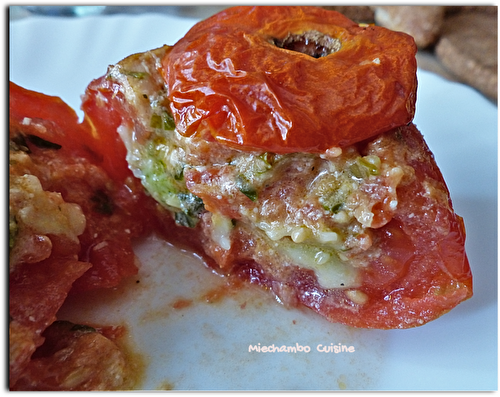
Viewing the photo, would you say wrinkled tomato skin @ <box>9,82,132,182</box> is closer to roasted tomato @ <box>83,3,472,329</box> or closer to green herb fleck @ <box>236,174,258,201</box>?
roasted tomato @ <box>83,3,472,329</box>

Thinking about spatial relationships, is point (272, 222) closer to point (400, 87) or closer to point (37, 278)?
point (400, 87)

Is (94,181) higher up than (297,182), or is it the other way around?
(297,182)

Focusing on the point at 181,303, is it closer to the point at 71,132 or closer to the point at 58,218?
the point at 58,218

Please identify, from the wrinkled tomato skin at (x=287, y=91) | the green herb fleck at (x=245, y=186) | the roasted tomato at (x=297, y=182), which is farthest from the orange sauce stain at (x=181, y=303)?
the wrinkled tomato skin at (x=287, y=91)

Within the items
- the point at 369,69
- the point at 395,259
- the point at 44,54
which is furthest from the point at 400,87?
the point at 44,54

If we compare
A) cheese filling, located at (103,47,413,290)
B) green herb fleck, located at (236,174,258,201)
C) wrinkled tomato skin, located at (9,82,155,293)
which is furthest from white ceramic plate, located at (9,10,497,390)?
green herb fleck, located at (236,174,258,201)

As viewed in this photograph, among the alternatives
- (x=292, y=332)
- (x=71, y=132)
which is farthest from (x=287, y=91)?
(x=71, y=132)

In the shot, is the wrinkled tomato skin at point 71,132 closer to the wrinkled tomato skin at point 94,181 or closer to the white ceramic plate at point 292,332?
the wrinkled tomato skin at point 94,181
